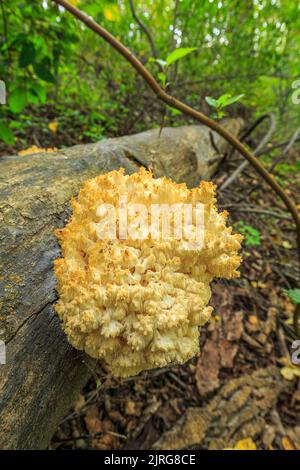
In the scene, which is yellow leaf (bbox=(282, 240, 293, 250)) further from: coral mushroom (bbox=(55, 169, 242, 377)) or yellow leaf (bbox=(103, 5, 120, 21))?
yellow leaf (bbox=(103, 5, 120, 21))

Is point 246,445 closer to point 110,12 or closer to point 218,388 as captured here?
point 218,388

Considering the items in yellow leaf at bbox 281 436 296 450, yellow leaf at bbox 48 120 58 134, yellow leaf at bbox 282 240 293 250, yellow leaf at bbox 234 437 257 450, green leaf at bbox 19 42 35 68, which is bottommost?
yellow leaf at bbox 281 436 296 450

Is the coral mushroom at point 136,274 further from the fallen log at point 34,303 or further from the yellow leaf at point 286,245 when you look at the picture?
the yellow leaf at point 286,245

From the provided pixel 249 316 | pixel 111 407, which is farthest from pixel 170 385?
pixel 249 316

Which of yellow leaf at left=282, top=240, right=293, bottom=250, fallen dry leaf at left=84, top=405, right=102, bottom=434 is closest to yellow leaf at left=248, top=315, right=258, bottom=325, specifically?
yellow leaf at left=282, top=240, right=293, bottom=250

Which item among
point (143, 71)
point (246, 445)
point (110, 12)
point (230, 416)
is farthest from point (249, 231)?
point (110, 12)

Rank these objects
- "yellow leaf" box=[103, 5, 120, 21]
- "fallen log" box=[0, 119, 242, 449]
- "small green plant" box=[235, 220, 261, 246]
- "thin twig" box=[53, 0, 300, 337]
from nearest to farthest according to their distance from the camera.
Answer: "fallen log" box=[0, 119, 242, 449] < "thin twig" box=[53, 0, 300, 337] < "yellow leaf" box=[103, 5, 120, 21] < "small green plant" box=[235, 220, 261, 246]

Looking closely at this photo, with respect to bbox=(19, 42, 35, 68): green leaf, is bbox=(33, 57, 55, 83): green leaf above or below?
below

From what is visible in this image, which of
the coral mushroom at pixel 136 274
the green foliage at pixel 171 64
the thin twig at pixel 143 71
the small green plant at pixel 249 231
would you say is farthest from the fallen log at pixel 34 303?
the small green plant at pixel 249 231
